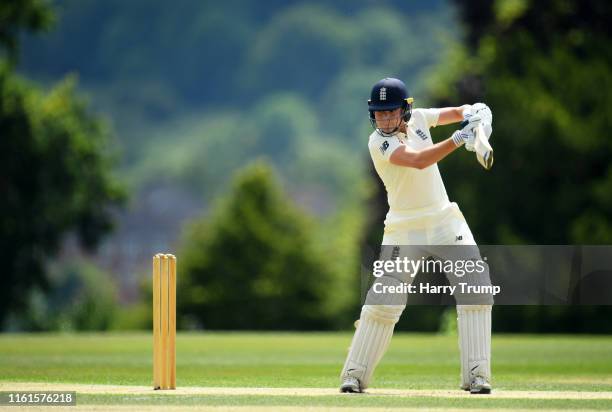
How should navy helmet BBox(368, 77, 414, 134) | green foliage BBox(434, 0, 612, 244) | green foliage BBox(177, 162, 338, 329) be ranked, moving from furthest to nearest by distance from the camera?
green foliage BBox(177, 162, 338, 329), green foliage BBox(434, 0, 612, 244), navy helmet BBox(368, 77, 414, 134)

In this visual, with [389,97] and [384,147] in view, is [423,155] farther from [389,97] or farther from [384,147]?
[389,97]

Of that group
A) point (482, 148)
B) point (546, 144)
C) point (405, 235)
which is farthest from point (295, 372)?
point (546, 144)

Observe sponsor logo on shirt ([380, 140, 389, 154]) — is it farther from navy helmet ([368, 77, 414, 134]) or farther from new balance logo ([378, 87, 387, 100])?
new balance logo ([378, 87, 387, 100])

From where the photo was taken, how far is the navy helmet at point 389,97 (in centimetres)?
849

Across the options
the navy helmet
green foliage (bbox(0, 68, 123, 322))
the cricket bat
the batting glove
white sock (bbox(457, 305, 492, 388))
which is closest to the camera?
the cricket bat

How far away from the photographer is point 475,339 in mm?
8406

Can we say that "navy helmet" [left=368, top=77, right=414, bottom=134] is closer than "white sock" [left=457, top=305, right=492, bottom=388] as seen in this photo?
No

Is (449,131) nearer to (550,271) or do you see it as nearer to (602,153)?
(602,153)

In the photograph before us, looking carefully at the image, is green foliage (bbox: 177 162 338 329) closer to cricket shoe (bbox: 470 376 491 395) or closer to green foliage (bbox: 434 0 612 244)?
green foliage (bbox: 434 0 612 244)

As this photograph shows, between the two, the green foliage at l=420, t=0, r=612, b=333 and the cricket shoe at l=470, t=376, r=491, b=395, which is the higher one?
the green foliage at l=420, t=0, r=612, b=333

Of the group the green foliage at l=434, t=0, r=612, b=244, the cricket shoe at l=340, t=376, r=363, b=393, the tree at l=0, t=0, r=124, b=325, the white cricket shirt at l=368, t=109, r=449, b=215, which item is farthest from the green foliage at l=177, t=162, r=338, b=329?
the white cricket shirt at l=368, t=109, r=449, b=215

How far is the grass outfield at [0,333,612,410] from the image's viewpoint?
8.03 m

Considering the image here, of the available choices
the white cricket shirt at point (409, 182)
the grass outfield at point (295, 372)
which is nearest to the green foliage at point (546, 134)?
the grass outfield at point (295, 372)

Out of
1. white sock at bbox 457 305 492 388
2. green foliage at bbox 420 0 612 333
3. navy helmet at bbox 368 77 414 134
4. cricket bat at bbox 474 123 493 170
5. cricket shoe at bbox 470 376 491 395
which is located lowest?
cricket shoe at bbox 470 376 491 395
